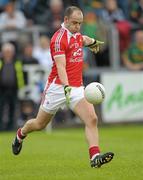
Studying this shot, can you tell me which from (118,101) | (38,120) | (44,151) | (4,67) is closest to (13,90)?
(4,67)

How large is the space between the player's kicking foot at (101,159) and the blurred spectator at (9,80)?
9923 millimetres

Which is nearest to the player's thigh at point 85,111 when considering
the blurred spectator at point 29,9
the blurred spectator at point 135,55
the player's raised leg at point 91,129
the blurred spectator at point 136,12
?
the player's raised leg at point 91,129

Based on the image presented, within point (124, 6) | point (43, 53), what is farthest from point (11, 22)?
point (124, 6)

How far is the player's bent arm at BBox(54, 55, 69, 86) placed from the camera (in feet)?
37.6

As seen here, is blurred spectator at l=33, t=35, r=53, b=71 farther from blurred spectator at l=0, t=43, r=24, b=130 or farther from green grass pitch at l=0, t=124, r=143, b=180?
green grass pitch at l=0, t=124, r=143, b=180

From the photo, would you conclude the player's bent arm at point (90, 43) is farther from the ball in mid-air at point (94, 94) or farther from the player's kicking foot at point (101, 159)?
the player's kicking foot at point (101, 159)

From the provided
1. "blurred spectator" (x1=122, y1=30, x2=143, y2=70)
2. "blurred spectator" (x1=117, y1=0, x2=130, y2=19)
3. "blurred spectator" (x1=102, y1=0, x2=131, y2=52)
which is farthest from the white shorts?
"blurred spectator" (x1=117, y1=0, x2=130, y2=19)

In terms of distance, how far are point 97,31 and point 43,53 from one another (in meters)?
1.78

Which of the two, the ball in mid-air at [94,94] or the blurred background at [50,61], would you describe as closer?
the ball in mid-air at [94,94]

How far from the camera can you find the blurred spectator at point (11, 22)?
71.9 ft

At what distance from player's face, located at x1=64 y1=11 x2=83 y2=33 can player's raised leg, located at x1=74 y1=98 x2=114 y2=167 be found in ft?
3.63

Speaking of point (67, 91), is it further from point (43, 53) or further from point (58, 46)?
point (43, 53)

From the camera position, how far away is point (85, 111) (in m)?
11.6

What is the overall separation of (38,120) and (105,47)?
10705mm
